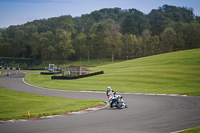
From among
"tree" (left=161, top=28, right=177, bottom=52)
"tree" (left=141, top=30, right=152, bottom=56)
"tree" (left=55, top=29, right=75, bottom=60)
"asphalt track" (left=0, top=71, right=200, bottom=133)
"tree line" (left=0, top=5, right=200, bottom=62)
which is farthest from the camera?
"tree" (left=55, top=29, right=75, bottom=60)

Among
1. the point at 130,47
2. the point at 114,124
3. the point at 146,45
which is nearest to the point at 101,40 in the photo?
the point at 130,47

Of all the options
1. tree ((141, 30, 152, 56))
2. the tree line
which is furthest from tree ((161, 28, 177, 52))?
tree ((141, 30, 152, 56))

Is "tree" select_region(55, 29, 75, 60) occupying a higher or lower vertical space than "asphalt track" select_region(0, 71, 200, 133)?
higher

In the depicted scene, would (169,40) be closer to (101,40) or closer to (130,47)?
(130,47)

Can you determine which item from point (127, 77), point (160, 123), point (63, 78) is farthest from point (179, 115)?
point (63, 78)

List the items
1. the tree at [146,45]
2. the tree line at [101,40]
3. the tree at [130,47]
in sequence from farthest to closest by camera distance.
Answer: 1. the tree at [130,47]
2. the tree at [146,45]
3. the tree line at [101,40]

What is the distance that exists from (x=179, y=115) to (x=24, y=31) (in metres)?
149

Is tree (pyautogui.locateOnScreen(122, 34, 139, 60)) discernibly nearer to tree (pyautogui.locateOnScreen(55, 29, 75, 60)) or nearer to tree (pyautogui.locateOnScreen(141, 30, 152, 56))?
tree (pyautogui.locateOnScreen(141, 30, 152, 56))

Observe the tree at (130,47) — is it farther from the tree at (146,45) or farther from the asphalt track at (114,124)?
the asphalt track at (114,124)

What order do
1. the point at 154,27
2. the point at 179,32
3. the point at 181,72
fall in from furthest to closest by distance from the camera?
the point at 154,27
the point at 179,32
the point at 181,72

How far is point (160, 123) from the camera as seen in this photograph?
13.7 m

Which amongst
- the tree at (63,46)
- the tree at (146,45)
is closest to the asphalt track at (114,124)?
the tree at (146,45)

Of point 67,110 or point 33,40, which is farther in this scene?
point 33,40

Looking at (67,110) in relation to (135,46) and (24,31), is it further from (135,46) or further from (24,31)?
(24,31)
